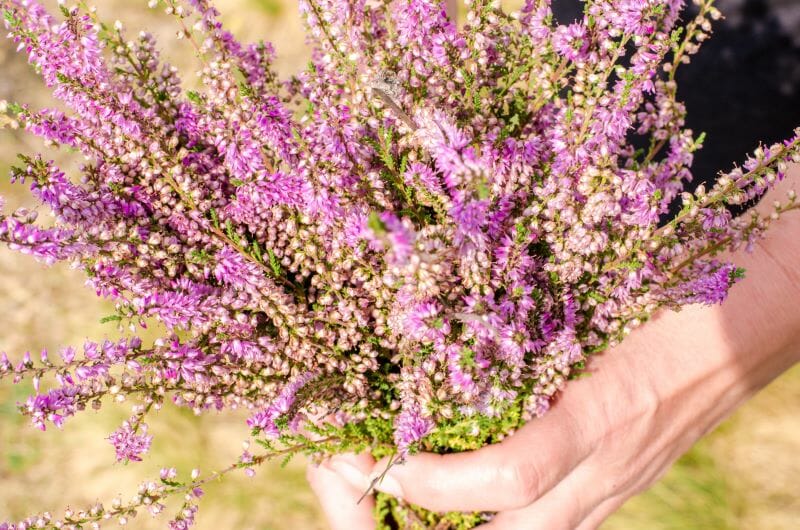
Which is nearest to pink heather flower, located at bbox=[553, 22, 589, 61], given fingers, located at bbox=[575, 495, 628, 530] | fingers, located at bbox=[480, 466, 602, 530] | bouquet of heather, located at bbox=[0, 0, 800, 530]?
bouquet of heather, located at bbox=[0, 0, 800, 530]

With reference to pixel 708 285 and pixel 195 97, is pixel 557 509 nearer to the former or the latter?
pixel 708 285

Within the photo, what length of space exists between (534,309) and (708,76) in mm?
1391

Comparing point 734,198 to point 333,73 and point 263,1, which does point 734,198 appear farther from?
point 263,1

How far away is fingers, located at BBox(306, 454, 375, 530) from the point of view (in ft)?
Result: 5.07

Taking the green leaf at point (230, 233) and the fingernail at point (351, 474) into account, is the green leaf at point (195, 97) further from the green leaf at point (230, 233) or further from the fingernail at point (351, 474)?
the fingernail at point (351, 474)

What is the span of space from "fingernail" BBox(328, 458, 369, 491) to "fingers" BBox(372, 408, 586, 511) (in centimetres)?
23

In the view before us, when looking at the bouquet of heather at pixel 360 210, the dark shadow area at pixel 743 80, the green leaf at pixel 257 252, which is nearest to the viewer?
the bouquet of heather at pixel 360 210

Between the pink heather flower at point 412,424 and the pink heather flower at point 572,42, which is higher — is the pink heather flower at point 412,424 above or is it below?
below

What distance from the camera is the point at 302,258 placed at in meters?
0.91

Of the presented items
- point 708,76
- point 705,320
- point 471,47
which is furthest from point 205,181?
point 708,76

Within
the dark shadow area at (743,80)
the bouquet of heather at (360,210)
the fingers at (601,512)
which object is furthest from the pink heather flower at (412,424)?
the dark shadow area at (743,80)

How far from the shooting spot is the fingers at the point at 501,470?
1.21m

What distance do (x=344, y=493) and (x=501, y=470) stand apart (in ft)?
1.99

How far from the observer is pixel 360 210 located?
84cm
